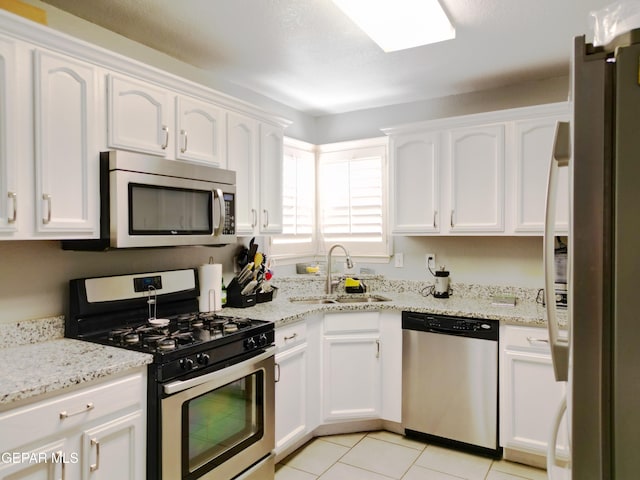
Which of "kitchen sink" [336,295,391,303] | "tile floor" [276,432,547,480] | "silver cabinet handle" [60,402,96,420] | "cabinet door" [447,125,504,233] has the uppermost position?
"cabinet door" [447,125,504,233]

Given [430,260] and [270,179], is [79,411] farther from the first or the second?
[430,260]

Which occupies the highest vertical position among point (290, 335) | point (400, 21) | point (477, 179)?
point (400, 21)

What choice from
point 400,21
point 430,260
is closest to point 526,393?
point 430,260

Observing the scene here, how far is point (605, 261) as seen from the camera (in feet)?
2.77

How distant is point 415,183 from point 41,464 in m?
2.73

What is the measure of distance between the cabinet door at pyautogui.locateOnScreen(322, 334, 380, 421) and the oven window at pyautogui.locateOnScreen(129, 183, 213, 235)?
48.1 inches

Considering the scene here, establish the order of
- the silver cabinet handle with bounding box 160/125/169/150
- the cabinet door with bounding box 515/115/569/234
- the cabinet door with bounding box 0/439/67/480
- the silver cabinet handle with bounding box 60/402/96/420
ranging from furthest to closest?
the cabinet door with bounding box 515/115/569/234 < the silver cabinet handle with bounding box 160/125/169/150 < the silver cabinet handle with bounding box 60/402/96/420 < the cabinet door with bounding box 0/439/67/480

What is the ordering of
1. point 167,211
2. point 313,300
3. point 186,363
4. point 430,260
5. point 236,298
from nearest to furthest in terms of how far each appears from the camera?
point 186,363, point 167,211, point 236,298, point 313,300, point 430,260

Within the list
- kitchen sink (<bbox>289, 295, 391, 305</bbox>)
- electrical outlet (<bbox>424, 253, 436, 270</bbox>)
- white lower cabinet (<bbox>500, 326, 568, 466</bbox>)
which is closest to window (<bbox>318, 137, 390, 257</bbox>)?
electrical outlet (<bbox>424, 253, 436, 270</bbox>)

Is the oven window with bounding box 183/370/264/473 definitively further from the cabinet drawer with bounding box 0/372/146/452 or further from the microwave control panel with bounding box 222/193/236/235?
the microwave control panel with bounding box 222/193/236/235

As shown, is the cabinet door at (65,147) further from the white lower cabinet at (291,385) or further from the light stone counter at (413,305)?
the white lower cabinet at (291,385)

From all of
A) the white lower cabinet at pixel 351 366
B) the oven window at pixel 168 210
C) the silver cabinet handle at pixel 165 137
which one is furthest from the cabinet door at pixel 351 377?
the silver cabinet handle at pixel 165 137

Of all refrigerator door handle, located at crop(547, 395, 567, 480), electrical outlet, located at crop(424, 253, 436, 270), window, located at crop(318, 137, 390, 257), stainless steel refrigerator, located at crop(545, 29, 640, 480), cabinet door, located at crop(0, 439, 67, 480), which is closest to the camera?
stainless steel refrigerator, located at crop(545, 29, 640, 480)

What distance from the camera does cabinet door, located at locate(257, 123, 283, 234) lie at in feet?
9.60
